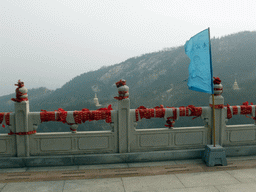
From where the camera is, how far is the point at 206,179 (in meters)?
4.93

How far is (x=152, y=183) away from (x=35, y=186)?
2.33 m

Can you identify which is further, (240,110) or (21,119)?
(240,110)

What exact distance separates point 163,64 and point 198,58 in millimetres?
100725

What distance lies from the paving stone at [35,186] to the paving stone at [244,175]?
3.65 meters

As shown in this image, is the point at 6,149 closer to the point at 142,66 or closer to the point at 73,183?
the point at 73,183

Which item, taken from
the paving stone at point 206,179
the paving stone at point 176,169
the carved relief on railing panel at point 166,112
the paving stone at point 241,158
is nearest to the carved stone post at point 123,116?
the carved relief on railing panel at point 166,112

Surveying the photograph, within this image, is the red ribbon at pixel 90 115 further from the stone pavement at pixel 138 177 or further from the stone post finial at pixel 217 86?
the stone post finial at pixel 217 86

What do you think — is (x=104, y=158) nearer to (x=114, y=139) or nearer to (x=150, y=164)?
(x=114, y=139)

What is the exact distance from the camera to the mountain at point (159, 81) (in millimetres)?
55875

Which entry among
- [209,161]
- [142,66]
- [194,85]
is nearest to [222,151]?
[209,161]

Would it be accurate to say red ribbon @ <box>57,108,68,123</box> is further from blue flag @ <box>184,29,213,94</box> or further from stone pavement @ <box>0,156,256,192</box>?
blue flag @ <box>184,29,213,94</box>

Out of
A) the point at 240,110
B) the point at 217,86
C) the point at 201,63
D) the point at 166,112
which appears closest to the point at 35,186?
the point at 166,112

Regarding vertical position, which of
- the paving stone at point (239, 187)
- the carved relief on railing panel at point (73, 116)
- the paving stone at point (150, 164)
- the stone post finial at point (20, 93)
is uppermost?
the stone post finial at point (20, 93)

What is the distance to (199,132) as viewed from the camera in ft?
20.5
